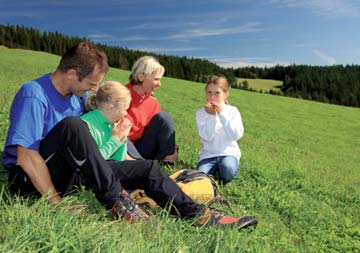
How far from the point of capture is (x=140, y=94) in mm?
6285

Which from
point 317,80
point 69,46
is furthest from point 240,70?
point 69,46

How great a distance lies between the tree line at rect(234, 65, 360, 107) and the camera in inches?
4331

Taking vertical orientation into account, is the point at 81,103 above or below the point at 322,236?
above

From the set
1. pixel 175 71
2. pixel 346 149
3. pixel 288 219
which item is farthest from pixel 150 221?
pixel 175 71

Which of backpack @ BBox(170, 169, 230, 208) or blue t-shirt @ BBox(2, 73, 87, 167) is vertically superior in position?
blue t-shirt @ BBox(2, 73, 87, 167)

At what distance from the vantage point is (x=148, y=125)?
6.33 meters

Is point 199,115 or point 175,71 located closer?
point 199,115

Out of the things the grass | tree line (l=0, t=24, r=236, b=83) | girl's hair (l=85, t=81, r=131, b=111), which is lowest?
the grass

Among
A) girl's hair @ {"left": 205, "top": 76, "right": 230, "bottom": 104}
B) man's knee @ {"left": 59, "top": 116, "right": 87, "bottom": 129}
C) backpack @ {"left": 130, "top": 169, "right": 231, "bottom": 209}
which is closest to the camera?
man's knee @ {"left": 59, "top": 116, "right": 87, "bottom": 129}

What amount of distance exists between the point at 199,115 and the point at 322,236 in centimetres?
272

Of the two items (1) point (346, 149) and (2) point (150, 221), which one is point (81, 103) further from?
(1) point (346, 149)

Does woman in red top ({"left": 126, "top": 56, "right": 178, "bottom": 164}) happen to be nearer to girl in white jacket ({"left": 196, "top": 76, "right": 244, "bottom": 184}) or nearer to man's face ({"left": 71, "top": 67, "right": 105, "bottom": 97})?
girl in white jacket ({"left": 196, "top": 76, "right": 244, "bottom": 184})

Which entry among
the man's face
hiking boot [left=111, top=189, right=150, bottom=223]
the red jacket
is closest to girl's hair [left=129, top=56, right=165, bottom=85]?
the red jacket

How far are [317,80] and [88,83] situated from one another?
12628 cm
